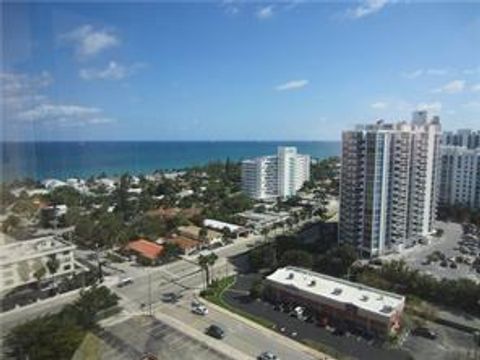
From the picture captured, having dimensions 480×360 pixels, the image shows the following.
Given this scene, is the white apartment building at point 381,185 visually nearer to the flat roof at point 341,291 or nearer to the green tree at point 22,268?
the flat roof at point 341,291

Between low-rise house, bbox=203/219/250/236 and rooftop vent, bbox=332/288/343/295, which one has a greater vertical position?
rooftop vent, bbox=332/288/343/295

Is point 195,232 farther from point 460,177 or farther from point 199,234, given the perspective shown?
point 460,177

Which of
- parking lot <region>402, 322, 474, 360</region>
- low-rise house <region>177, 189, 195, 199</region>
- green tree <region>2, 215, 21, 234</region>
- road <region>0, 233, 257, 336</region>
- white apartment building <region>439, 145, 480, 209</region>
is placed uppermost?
green tree <region>2, 215, 21, 234</region>

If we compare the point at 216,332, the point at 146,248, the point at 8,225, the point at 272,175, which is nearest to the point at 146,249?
the point at 146,248

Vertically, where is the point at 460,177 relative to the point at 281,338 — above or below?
above

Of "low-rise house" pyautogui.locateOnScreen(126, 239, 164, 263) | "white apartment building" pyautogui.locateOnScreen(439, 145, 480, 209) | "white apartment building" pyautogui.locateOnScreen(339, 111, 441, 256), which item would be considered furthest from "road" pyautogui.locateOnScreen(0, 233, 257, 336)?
"white apartment building" pyautogui.locateOnScreen(439, 145, 480, 209)

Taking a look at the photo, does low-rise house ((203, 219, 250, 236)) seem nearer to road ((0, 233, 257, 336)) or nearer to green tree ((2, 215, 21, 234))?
road ((0, 233, 257, 336))
